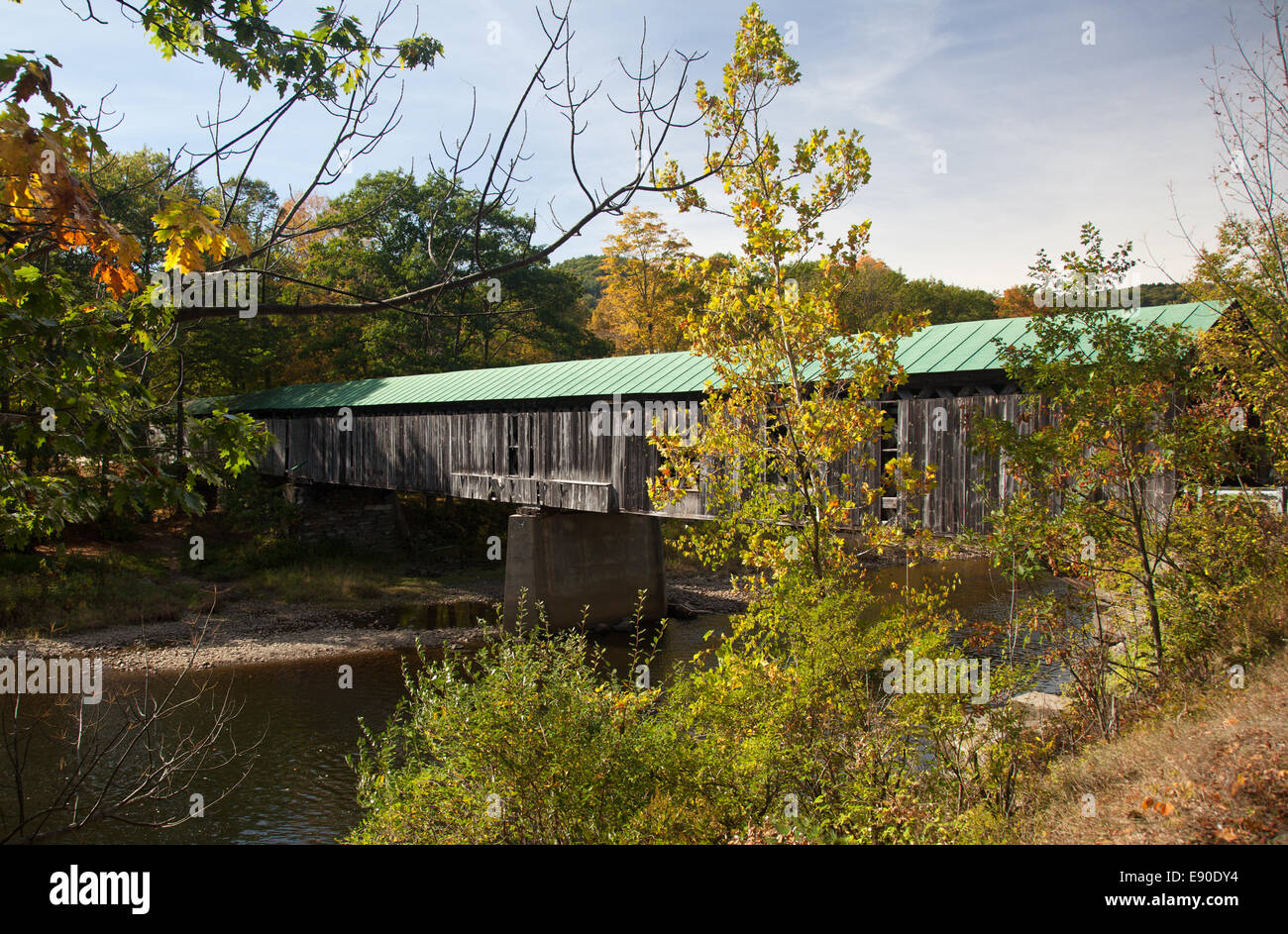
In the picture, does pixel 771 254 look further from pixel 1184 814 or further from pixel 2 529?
pixel 2 529

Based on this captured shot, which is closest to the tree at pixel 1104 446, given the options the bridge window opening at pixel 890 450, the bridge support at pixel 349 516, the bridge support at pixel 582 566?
the bridge window opening at pixel 890 450

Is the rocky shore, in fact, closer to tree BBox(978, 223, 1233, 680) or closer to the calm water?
the calm water

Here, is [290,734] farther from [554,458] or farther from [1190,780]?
[1190,780]

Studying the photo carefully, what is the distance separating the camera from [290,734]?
413 inches

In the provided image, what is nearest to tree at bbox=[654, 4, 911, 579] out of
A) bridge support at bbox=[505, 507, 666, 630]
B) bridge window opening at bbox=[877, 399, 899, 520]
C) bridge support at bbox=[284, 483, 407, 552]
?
bridge window opening at bbox=[877, 399, 899, 520]

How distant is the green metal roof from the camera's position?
8.69 meters

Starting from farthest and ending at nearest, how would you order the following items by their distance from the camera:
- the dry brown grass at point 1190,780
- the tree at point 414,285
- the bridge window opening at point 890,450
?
1. the tree at point 414,285
2. the bridge window opening at point 890,450
3. the dry brown grass at point 1190,780

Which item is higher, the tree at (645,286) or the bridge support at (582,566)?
the tree at (645,286)

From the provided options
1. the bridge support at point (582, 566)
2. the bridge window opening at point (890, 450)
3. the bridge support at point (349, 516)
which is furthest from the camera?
the bridge support at point (349, 516)

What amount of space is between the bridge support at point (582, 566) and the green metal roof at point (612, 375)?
2.58m

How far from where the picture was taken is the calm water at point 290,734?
780 centimetres

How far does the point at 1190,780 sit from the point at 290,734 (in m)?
9.59

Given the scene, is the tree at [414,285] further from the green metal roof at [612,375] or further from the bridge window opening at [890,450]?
the bridge window opening at [890,450]

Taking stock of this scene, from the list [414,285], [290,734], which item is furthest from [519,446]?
[414,285]
